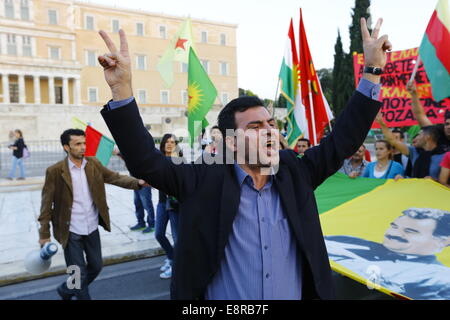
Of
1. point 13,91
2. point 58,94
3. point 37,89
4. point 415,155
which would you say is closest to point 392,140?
point 415,155

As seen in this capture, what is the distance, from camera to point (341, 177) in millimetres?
5273

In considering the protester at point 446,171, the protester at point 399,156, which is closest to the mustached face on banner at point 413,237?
the protester at point 446,171

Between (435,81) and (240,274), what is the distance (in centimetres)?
479

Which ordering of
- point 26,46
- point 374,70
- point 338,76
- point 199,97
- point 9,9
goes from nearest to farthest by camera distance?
point 374,70
point 199,97
point 338,76
point 9,9
point 26,46

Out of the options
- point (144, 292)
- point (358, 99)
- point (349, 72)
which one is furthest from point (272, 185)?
point (349, 72)

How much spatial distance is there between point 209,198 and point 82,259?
8.32 feet

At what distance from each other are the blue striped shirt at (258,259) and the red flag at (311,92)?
4.22m

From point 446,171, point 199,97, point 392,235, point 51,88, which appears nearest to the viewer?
point 392,235

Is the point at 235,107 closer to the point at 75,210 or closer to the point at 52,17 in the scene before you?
the point at 75,210

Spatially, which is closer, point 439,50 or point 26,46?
point 439,50

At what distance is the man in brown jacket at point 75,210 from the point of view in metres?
3.57

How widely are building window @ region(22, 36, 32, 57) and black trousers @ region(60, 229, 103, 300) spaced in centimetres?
4952

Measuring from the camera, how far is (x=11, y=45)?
1732 inches

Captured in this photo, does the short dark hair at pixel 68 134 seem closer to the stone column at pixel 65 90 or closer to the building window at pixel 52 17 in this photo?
the stone column at pixel 65 90
